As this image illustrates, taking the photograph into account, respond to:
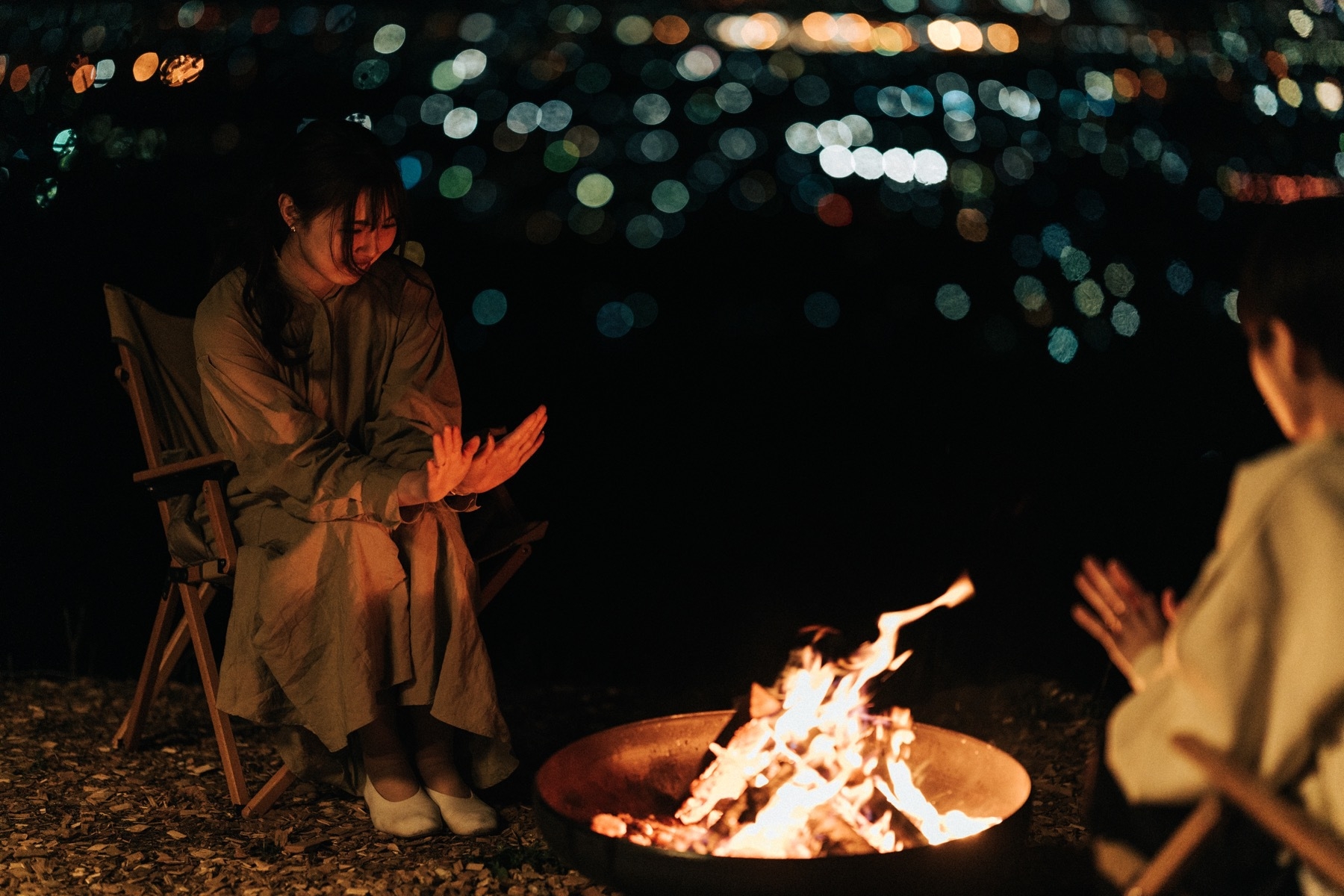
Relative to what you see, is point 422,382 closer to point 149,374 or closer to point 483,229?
point 149,374

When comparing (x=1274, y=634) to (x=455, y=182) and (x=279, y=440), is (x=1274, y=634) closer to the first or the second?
(x=279, y=440)

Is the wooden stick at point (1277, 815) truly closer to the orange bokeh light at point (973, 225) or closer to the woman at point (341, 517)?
the woman at point (341, 517)

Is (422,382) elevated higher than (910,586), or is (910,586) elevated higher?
(422,382)

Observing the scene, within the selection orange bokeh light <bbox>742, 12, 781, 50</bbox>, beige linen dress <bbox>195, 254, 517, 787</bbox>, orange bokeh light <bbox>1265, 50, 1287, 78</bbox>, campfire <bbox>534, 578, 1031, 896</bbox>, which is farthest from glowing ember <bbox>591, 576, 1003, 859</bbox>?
orange bokeh light <bbox>1265, 50, 1287, 78</bbox>

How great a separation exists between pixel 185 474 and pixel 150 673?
0.67 meters

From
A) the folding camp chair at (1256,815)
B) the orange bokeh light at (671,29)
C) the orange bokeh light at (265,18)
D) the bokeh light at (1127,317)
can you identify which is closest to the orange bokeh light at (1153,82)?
the bokeh light at (1127,317)

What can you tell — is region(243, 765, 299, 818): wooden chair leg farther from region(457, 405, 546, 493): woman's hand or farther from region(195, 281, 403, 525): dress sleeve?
region(457, 405, 546, 493): woman's hand

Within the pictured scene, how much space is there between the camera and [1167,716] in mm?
1249

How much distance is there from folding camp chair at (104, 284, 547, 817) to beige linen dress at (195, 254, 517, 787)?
0.07 meters

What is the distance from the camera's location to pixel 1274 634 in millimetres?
1161

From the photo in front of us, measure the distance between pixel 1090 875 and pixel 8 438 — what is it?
12.1ft

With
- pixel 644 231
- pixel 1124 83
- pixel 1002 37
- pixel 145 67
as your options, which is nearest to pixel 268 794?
pixel 1002 37

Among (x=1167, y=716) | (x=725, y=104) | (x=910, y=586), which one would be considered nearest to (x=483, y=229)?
(x=725, y=104)

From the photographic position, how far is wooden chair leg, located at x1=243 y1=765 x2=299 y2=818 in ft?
8.50
